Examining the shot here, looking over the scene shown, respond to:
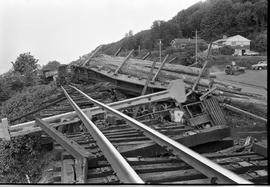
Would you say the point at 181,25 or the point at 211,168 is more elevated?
the point at 181,25

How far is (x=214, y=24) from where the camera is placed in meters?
23.7

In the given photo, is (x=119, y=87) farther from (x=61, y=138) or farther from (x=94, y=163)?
(x=94, y=163)

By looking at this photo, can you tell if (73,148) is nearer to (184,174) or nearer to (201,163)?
(184,174)

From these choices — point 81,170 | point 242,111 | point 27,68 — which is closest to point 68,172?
point 81,170

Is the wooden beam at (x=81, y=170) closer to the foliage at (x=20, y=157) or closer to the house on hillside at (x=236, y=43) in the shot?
the foliage at (x=20, y=157)

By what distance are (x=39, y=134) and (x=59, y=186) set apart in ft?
11.2

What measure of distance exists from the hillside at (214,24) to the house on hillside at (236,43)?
124 centimetres

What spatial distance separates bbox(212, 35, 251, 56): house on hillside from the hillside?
4.08 ft

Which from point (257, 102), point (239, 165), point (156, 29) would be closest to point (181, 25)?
point (156, 29)

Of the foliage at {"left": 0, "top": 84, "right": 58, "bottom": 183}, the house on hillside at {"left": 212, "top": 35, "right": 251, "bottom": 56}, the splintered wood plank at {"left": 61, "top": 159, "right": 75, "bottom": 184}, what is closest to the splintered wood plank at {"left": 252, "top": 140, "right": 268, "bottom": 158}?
the splintered wood plank at {"left": 61, "top": 159, "right": 75, "bottom": 184}

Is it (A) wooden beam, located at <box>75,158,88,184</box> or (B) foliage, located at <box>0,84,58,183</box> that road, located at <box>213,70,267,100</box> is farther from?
(A) wooden beam, located at <box>75,158,88,184</box>

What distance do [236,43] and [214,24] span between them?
12.0m

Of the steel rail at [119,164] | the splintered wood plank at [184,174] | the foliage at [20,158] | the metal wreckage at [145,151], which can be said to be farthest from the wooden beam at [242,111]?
the steel rail at [119,164]

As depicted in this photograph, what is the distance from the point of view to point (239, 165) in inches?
98.5
